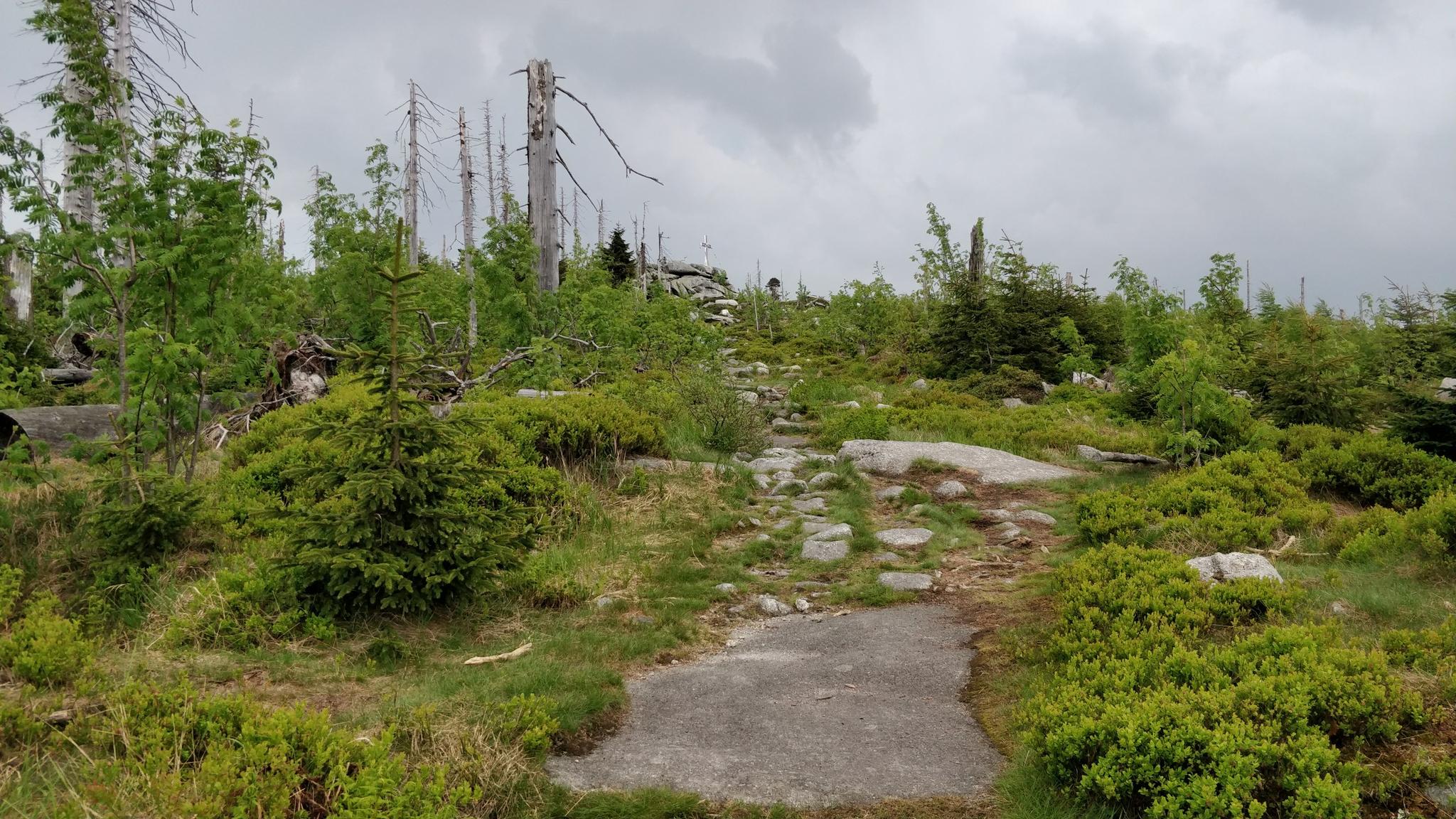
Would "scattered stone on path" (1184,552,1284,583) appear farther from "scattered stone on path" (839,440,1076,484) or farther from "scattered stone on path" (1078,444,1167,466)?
"scattered stone on path" (1078,444,1167,466)

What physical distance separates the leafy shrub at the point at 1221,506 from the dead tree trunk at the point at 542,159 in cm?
914

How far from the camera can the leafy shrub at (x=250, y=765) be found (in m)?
2.91

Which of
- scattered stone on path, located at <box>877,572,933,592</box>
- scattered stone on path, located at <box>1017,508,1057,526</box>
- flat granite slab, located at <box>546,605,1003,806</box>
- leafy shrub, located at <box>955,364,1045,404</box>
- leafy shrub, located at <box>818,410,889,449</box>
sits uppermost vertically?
leafy shrub, located at <box>955,364,1045,404</box>

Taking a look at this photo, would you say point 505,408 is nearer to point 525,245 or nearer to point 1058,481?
point 525,245

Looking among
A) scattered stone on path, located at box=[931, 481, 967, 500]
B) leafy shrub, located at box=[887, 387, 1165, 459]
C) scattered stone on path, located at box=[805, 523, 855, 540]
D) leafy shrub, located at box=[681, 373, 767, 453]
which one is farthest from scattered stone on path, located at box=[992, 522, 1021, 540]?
leafy shrub, located at box=[681, 373, 767, 453]

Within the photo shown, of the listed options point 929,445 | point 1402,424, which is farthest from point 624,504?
point 1402,424

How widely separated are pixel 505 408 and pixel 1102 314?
18.0 meters

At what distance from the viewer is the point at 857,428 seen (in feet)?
44.0

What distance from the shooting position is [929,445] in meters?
12.0

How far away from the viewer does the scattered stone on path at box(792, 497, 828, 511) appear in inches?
373

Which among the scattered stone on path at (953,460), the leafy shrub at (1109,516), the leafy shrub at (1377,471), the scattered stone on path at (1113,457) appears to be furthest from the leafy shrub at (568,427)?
the leafy shrub at (1377,471)

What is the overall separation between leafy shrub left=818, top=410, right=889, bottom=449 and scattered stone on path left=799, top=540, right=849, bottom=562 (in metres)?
4.98

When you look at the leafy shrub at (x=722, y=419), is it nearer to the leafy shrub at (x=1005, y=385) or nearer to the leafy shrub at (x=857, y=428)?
the leafy shrub at (x=857, y=428)

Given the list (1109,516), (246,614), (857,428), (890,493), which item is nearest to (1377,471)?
(1109,516)
